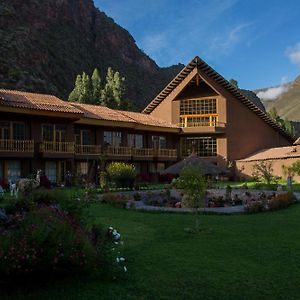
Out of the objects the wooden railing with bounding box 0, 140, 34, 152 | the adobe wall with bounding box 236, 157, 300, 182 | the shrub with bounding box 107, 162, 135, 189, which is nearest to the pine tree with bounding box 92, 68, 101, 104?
the adobe wall with bounding box 236, 157, 300, 182

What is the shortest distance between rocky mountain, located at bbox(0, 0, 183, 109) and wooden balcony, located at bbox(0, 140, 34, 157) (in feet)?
92.9

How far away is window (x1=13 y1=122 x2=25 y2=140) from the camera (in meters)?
29.2

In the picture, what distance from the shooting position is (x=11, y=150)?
2766 centimetres

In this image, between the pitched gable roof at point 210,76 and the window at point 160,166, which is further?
the pitched gable roof at point 210,76

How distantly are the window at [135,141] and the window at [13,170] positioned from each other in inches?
430

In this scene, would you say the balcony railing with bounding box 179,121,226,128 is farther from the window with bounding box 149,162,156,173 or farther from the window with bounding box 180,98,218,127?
the window with bounding box 149,162,156,173

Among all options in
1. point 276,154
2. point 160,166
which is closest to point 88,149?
point 160,166

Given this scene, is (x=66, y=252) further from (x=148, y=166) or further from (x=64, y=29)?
(x=64, y=29)

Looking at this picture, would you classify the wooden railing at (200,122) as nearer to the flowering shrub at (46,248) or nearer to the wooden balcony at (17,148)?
the wooden balcony at (17,148)

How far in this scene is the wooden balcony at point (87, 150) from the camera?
106 feet

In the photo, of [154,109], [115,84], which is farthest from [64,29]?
[154,109]

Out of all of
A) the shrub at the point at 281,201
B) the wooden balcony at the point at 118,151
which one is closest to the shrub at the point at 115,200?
the shrub at the point at 281,201

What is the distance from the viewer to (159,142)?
132 ft

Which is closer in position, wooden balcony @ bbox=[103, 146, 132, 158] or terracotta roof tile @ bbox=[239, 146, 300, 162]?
wooden balcony @ bbox=[103, 146, 132, 158]
